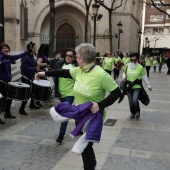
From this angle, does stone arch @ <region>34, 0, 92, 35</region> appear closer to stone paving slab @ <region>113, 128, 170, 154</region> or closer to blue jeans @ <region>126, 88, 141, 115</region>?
blue jeans @ <region>126, 88, 141, 115</region>

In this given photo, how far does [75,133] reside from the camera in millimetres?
3541

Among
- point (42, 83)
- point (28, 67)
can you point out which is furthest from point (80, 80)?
point (28, 67)

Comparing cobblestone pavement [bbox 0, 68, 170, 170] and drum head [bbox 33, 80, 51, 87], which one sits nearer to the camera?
cobblestone pavement [bbox 0, 68, 170, 170]

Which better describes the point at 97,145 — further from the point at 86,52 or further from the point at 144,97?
the point at 144,97

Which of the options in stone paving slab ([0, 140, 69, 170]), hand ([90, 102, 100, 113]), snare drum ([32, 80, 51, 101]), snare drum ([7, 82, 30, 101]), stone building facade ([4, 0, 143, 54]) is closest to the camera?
hand ([90, 102, 100, 113])

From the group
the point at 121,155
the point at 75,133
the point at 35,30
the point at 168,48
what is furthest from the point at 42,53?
the point at 168,48

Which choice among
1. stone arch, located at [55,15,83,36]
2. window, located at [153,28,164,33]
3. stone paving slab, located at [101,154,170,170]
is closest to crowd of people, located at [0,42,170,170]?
stone paving slab, located at [101,154,170,170]

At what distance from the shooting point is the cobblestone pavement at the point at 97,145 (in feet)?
15.4

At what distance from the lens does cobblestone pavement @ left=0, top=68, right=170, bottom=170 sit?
468 cm

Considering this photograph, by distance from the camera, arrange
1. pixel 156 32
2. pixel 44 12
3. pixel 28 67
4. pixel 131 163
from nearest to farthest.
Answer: pixel 131 163 → pixel 28 67 → pixel 44 12 → pixel 156 32

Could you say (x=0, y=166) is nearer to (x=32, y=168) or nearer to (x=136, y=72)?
(x=32, y=168)

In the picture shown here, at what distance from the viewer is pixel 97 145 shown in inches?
221

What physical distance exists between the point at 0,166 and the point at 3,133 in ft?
5.87

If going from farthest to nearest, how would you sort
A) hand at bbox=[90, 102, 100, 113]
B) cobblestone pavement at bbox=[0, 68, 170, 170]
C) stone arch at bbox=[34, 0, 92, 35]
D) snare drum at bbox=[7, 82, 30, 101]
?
Answer: stone arch at bbox=[34, 0, 92, 35], snare drum at bbox=[7, 82, 30, 101], cobblestone pavement at bbox=[0, 68, 170, 170], hand at bbox=[90, 102, 100, 113]
